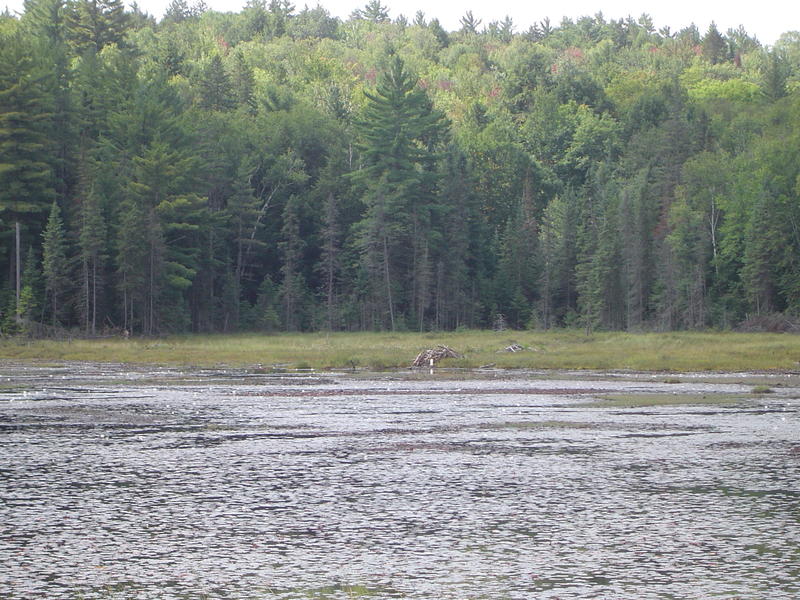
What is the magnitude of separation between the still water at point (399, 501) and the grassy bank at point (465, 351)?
77.7ft

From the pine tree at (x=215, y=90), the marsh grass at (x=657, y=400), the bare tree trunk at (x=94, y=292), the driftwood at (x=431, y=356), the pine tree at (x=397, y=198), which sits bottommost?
the marsh grass at (x=657, y=400)

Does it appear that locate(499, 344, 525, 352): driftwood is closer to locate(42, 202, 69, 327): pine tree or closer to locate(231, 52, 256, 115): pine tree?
locate(42, 202, 69, 327): pine tree

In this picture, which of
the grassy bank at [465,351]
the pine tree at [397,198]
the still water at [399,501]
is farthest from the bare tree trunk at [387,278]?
the still water at [399,501]

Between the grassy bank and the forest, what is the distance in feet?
36.4

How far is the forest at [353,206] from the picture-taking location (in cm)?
9294

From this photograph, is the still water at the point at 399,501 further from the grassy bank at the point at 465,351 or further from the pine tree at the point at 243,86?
the pine tree at the point at 243,86

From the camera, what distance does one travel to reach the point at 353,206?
117m

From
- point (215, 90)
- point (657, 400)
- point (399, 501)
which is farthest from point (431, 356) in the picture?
point (215, 90)

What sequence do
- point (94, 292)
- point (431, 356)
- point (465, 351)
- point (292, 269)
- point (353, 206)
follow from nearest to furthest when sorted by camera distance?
point (431, 356) < point (465, 351) < point (94, 292) < point (292, 269) < point (353, 206)

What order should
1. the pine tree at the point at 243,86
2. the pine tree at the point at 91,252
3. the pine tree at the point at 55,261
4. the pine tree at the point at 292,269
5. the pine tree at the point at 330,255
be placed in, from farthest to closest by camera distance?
the pine tree at the point at 243,86, the pine tree at the point at 330,255, the pine tree at the point at 292,269, the pine tree at the point at 91,252, the pine tree at the point at 55,261

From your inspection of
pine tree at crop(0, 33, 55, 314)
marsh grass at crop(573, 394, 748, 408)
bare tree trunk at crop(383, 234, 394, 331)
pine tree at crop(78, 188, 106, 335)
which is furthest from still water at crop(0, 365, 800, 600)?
bare tree trunk at crop(383, 234, 394, 331)

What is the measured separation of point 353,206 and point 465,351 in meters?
49.3

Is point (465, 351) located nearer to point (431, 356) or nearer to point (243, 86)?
point (431, 356)

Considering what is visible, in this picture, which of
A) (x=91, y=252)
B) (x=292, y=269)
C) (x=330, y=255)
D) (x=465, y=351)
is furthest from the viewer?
(x=330, y=255)
